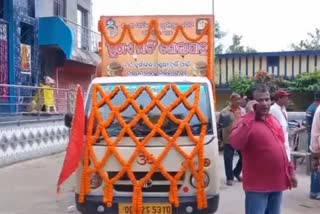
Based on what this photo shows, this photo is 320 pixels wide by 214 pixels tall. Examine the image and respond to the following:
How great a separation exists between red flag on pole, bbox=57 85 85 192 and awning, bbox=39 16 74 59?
35.3ft

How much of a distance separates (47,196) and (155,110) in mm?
3148

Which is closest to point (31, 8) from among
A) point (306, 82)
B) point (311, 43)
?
point (306, 82)

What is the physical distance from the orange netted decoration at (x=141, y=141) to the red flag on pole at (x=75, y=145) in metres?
0.10

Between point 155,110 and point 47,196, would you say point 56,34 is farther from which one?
point 155,110

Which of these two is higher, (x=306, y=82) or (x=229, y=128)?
(x=306, y=82)

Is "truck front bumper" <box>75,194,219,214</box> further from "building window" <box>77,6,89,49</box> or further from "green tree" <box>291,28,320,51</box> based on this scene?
"green tree" <box>291,28,320,51</box>

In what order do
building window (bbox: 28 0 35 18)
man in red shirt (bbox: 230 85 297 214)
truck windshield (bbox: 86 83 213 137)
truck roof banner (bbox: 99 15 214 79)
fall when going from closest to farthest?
1. man in red shirt (bbox: 230 85 297 214)
2. truck windshield (bbox: 86 83 213 137)
3. truck roof banner (bbox: 99 15 214 79)
4. building window (bbox: 28 0 35 18)

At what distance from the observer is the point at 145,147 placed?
6.03 m

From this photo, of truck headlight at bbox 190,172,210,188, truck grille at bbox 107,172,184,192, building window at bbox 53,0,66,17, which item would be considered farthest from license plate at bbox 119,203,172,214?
building window at bbox 53,0,66,17

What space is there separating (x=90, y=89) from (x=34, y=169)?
526cm

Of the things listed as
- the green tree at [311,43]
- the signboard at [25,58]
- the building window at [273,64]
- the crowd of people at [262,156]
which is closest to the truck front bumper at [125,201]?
the crowd of people at [262,156]

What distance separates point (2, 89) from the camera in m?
14.2

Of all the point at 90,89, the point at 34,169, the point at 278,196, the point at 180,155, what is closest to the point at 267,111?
the point at 278,196

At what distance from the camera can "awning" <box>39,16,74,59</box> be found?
16.6m
